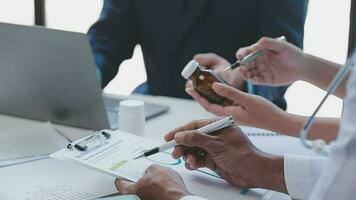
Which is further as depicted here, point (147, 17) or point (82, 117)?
point (147, 17)

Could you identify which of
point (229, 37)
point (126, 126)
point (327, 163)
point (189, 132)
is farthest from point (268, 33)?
point (327, 163)

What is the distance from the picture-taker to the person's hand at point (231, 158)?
1.04 m

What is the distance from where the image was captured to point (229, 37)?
1.92 m

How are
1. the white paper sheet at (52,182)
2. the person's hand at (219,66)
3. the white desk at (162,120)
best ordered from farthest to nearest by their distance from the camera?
the person's hand at (219,66), the white desk at (162,120), the white paper sheet at (52,182)

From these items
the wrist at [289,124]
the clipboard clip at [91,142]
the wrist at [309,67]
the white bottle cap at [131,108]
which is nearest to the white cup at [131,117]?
the white bottle cap at [131,108]

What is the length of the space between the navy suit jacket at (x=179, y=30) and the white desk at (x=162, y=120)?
0.26m

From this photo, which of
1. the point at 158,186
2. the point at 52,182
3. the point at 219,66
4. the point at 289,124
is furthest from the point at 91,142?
the point at 219,66

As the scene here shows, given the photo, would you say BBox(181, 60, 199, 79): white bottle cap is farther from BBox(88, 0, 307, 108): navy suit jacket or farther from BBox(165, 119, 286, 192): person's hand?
BBox(88, 0, 307, 108): navy suit jacket

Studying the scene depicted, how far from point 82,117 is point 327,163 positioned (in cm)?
85

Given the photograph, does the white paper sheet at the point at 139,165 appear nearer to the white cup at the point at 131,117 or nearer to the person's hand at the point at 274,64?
the white cup at the point at 131,117

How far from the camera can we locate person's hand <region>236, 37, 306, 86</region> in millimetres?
1464

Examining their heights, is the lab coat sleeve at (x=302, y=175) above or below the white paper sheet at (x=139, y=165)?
above

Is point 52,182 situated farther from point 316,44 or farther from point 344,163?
point 316,44

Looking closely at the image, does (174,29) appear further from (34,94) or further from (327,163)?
(327,163)
